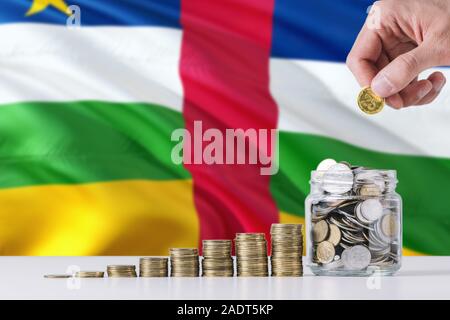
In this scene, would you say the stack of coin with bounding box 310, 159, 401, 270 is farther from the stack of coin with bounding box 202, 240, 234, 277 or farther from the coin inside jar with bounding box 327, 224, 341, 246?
the stack of coin with bounding box 202, 240, 234, 277

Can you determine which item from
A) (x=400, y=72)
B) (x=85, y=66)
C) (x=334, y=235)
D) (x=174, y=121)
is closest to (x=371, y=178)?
(x=334, y=235)

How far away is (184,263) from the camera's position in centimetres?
165

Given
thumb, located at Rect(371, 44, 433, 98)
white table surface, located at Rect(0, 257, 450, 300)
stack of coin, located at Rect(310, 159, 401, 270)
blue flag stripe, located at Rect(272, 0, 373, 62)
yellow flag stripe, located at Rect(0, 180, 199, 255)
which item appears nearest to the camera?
white table surface, located at Rect(0, 257, 450, 300)

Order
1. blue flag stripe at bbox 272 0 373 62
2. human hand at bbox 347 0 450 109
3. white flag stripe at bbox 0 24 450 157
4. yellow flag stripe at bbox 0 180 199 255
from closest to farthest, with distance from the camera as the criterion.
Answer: human hand at bbox 347 0 450 109
yellow flag stripe at bbox 0 180 199 255
white flag stripe at bbox 0 24 450 157
blue flag stripe at bbox 272 0 373 62

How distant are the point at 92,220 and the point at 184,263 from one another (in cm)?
131

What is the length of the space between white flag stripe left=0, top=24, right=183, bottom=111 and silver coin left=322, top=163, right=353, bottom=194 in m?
1.47

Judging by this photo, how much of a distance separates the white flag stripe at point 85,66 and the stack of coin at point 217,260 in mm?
1421

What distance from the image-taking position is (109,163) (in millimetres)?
2936

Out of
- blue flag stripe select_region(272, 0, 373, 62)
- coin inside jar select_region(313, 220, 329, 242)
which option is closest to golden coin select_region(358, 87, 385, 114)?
blue flag stripe select_region(272, 0, 373, 62)

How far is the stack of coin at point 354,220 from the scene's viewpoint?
1.55 metres

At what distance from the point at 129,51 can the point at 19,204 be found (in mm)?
622

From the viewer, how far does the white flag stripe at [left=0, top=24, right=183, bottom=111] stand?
9.84 feet

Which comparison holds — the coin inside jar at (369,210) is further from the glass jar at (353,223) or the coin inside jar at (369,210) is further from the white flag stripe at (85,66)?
the white flag stripe at (85,66)

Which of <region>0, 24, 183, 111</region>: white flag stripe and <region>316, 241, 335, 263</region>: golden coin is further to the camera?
<region>0, 24, 183, 111</region>: white flag stripe
